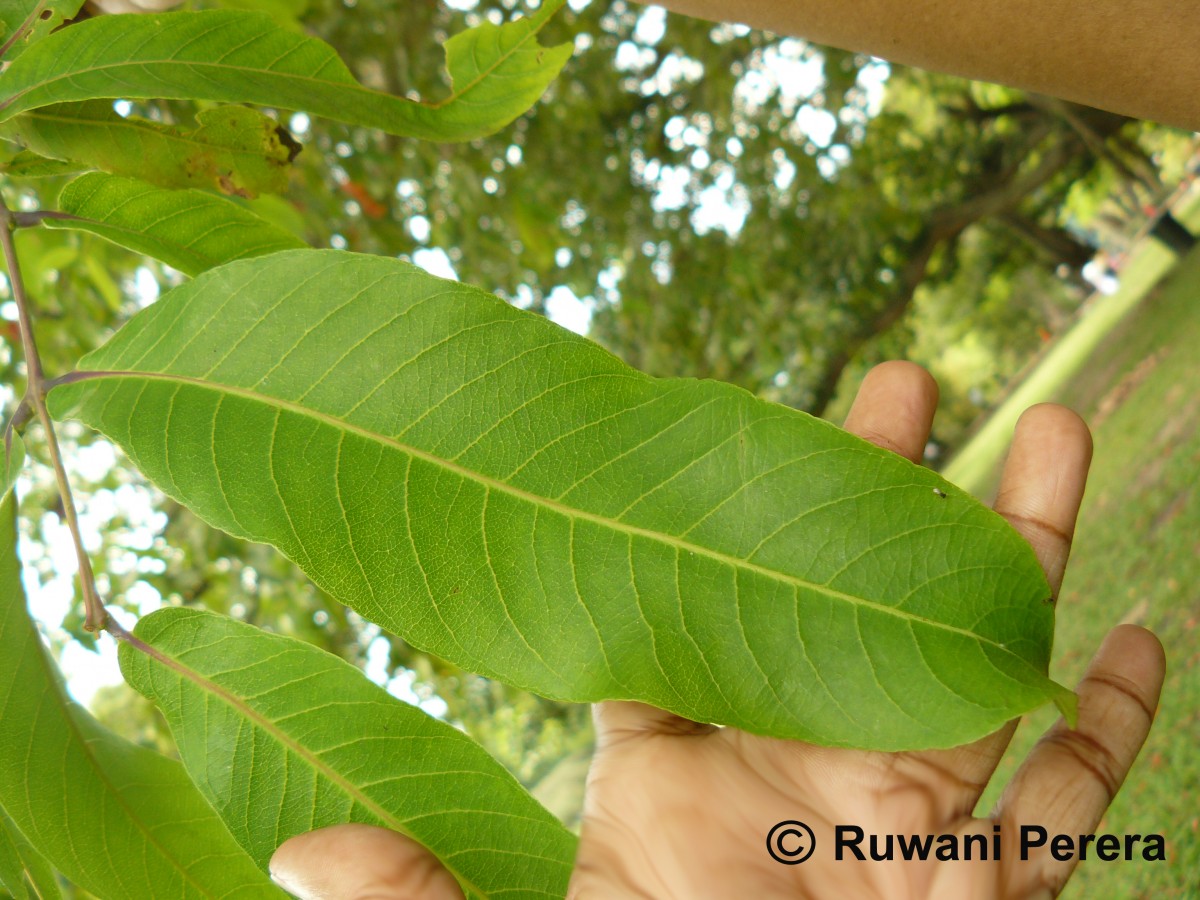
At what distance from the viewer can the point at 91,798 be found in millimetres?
1045

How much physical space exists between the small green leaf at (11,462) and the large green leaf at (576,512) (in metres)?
0.12

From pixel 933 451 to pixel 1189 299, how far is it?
866cm

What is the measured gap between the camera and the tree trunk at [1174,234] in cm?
1031

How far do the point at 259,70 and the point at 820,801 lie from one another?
3.00 feet

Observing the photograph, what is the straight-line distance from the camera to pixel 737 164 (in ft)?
19.1

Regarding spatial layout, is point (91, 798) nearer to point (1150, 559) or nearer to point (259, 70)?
point (259, 70)

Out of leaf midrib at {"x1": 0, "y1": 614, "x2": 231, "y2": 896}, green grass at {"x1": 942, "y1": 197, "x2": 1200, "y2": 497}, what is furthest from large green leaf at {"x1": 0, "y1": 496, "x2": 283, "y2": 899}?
green grass at {"x1": 942, "y1": 197, "x2": 1200, "y2": 497}

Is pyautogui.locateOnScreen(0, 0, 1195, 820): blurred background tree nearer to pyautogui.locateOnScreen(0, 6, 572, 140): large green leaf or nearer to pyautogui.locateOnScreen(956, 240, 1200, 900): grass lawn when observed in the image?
pyautogui.locateOnScreen(0, 6, 572, 140): large green leaf

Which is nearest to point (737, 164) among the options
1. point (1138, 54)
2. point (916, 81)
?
point (916, 81)

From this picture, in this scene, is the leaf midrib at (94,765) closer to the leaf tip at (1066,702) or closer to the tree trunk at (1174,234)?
the leaf tip at (1066,702)

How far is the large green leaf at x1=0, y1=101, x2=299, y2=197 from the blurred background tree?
0.19 feet

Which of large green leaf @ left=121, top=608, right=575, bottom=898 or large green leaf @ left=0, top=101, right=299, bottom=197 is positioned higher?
large green leaf @ left=0, top=101, right=299, bottom=197

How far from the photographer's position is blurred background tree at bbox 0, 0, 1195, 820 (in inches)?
128

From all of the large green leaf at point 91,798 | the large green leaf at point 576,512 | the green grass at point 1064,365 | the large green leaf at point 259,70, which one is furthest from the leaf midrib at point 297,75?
the green grass at point 1064,365
